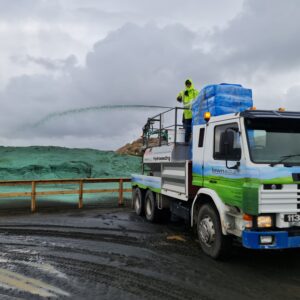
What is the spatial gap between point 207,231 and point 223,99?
2.48 m

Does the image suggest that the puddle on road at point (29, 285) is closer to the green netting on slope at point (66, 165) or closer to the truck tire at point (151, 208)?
the truck tire at point (151, 208)

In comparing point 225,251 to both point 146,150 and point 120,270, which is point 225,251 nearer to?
point 120,270

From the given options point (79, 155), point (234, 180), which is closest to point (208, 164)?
point (234, 180)

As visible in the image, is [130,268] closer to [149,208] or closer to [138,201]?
[149,208]

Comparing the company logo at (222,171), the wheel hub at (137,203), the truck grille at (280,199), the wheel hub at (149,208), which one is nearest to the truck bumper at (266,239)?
the truck grille at (280,199)

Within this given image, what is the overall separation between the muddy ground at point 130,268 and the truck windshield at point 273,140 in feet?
5.91

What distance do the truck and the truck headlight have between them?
0.05 feet

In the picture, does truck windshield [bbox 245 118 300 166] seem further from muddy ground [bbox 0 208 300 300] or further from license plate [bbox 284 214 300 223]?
muddy ground [bbox 0 208 300 300]

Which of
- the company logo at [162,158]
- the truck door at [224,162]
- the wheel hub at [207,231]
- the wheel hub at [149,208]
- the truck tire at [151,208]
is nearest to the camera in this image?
the truck door at [224,162]

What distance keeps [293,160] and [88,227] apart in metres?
5.87

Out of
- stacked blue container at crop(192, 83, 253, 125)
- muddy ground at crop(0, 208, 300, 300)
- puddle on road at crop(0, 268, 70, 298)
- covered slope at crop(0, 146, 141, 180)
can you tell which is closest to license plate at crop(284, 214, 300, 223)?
muddy ground at crop(0, 208, 300, 300)

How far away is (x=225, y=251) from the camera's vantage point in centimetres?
645

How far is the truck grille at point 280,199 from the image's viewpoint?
562 centimetres

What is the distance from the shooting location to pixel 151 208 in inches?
423
